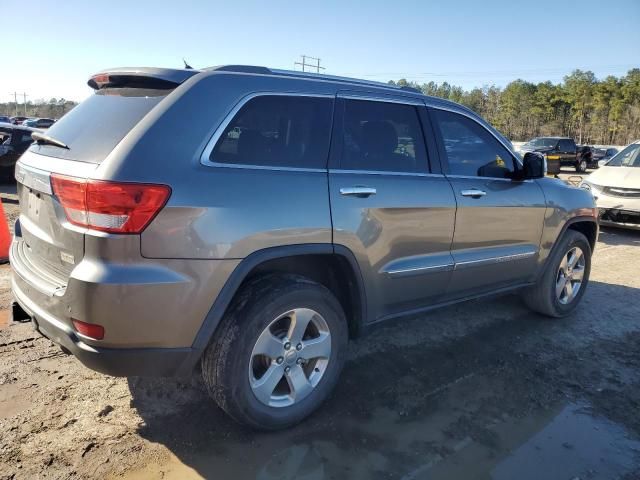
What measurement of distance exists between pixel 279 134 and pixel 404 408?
6.06 feet

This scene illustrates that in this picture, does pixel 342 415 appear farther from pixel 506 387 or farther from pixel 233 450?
pixel 506 387

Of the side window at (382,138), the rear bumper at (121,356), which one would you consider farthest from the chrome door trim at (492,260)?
the rear bumper at (121,356)

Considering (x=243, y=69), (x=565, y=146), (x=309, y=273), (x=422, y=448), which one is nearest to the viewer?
(x=422, y=448)

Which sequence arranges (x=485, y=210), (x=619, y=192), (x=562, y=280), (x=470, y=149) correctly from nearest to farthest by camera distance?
(x=485, y=210) < (x=470, y=149) < (x=562, y=280) < (x=619, y=192)

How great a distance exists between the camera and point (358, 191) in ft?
9.75

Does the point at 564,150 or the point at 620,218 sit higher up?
the point at 564,150

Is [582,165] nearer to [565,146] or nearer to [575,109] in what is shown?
[565,146]

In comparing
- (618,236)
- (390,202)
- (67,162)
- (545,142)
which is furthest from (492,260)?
(545,142)

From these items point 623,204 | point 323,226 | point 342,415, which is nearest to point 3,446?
point 342,415

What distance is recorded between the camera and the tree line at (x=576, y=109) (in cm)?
5725

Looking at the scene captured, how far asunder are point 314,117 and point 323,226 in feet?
2.26

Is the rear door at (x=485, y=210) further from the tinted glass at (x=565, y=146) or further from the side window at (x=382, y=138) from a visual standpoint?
the tinted glass at (x=565, y=146)

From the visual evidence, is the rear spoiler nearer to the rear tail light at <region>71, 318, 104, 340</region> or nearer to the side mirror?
the rear tail light at <region>71, 318, 104, 340</region>

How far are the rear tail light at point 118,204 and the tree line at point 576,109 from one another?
2250 inches
